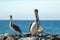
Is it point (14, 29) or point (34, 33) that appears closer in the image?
point (34, 33)

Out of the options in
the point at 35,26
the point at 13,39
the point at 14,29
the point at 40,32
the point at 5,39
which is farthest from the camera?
the point at 14,29

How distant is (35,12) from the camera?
52.3ft

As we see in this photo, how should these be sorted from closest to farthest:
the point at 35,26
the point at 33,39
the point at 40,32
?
Answer: the point at 33,39, the point at 35,26, the point at 40,32

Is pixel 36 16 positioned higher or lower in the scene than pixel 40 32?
higher

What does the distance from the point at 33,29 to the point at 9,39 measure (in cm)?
258

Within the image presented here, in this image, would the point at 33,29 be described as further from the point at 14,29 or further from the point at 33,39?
the point at 14,29

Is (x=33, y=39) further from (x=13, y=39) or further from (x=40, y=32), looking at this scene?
(x=40, y=32)

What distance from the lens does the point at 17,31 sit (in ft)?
80.8

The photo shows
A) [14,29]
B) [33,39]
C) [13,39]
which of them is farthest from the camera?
[14,29]

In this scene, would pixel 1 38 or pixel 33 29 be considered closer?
pixel 33 29

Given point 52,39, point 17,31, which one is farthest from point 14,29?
point 52,39

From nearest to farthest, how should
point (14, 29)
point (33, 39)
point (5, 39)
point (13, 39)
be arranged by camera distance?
point (33, 39), point (13, 39), point (5, 39), point (14, 29)

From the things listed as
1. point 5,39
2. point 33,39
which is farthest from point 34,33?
point 5,39

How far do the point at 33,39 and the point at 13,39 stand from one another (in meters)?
3.67
